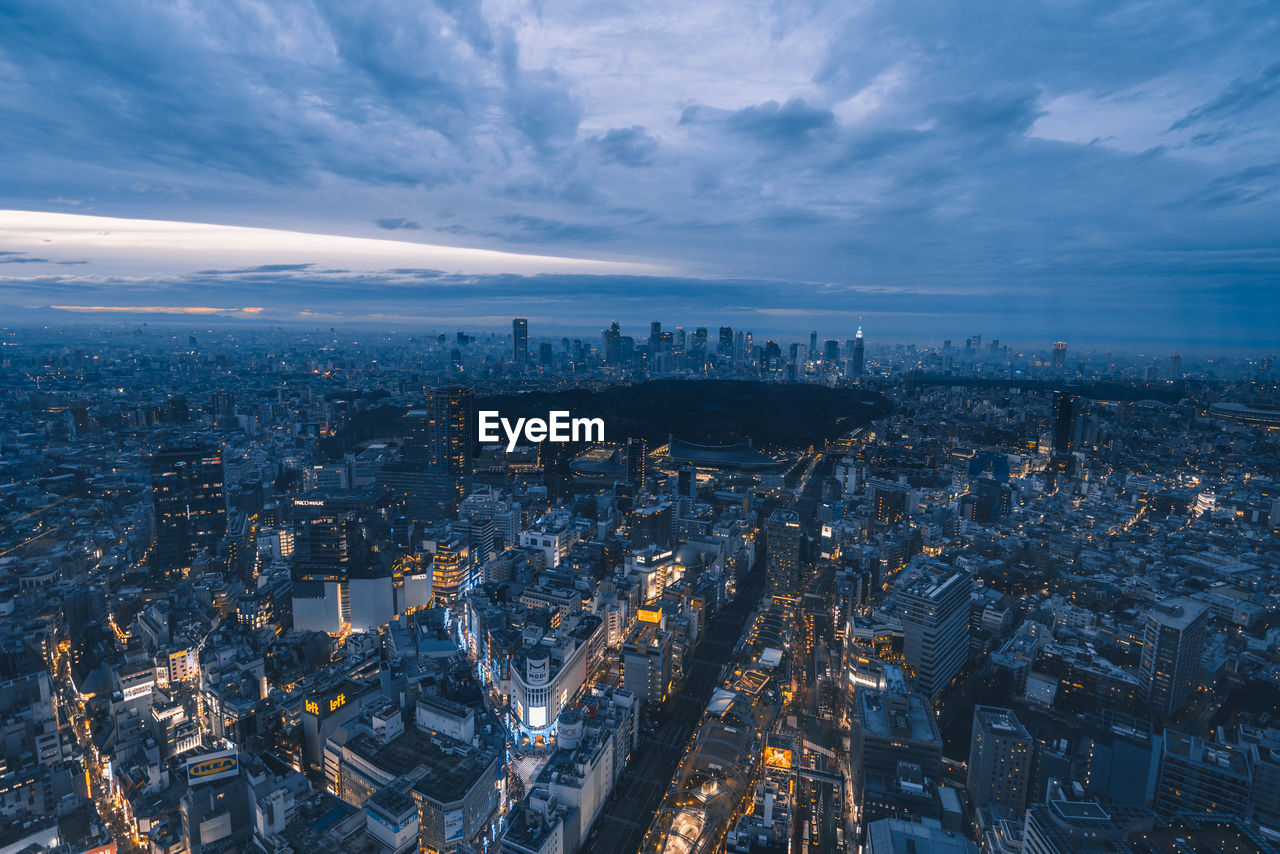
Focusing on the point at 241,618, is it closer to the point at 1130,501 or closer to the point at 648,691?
the point at 648,691

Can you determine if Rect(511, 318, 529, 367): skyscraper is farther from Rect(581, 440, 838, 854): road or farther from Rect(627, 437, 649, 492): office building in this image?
Rect(581, 440, 838, 854): road

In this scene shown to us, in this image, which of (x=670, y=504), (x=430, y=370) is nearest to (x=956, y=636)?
(x=670, y=504)

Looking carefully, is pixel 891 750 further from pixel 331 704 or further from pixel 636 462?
pixel 636 462

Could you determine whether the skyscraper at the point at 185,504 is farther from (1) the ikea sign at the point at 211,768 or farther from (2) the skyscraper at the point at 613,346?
(2) the skyscraper at the point at 613,346

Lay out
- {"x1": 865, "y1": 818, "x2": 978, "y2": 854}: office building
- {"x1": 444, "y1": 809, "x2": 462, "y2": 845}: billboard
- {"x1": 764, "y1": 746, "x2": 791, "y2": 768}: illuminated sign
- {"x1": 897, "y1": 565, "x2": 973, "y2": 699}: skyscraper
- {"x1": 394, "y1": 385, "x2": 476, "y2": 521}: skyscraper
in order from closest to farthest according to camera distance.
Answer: {"x1": 865, "y1": 818, "x2": 978, "y2": 854}: office building → {"x1": 444, "y1": 809, "x2": 462, "y2": 845}: billboard → {"x1": 764, "y1": 746, "x2": 791, "y2": 768}: illuminated sign → {"x1": 897, "y1": 565, "x2": 973, "y2": 699}: skyscraper → {"x1": 394, "y1": 385, "x2": 476, "y2": 521}: skyscraper

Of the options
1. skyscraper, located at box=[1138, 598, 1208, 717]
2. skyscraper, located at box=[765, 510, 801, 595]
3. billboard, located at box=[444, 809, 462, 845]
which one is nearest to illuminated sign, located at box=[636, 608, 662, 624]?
skyscraper, located at box=[765, 510, 801, 595]
